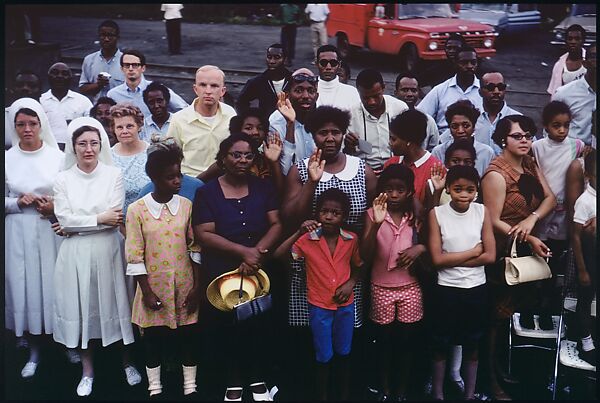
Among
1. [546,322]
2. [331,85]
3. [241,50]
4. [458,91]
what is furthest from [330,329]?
[241,50]

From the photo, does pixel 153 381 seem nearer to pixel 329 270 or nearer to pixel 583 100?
pixel 329 270

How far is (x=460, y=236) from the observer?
15.2ft

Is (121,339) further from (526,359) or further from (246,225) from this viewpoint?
(526,359)

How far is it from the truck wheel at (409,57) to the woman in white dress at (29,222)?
6724mm

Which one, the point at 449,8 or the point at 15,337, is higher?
the point at 449,8

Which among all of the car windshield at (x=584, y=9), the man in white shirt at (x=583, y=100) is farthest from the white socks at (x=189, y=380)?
the car windshield at (x=584, y=9)

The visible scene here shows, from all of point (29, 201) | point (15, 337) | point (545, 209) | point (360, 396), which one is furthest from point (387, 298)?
point (15, 337)

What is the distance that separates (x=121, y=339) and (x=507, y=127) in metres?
3.04

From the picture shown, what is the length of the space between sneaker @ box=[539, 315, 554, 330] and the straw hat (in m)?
2.11

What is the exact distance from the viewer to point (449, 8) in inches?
451

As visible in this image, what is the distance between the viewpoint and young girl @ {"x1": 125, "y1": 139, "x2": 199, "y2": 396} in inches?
184

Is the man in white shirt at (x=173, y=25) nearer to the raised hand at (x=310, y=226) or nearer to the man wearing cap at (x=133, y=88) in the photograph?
the man wearing cap at (x=133, y=88)

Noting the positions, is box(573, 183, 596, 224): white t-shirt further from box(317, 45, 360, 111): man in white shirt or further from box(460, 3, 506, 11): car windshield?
box(460, 3, 506, 11): car windshield

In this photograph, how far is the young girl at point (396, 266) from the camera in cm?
461
